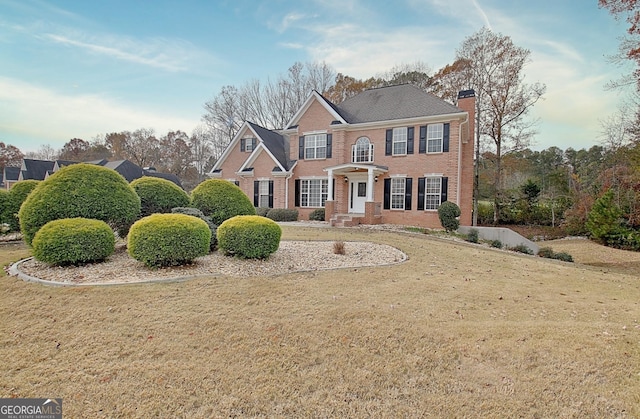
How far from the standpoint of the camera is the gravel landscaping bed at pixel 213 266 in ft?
19.2

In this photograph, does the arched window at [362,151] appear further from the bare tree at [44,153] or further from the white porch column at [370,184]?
the bare tree at [44,153]

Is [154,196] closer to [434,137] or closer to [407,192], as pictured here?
[407,192]

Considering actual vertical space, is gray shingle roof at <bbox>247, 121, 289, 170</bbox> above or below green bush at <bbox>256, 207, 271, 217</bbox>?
above

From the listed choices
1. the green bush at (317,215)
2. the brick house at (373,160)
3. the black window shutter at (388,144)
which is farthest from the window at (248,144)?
the black window shutter at (388,144)

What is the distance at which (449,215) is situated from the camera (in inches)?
595

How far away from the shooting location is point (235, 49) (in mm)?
12984

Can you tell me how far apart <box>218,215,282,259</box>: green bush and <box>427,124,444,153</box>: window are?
40.1 ft

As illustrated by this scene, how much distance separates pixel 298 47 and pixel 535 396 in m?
16.1

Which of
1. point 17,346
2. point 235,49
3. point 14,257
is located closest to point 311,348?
point 17,346

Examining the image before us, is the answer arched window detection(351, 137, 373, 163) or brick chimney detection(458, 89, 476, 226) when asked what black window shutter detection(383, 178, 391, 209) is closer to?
arched window detection(351, 137, 373, 163)

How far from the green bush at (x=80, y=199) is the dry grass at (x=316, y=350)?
173 centimetres

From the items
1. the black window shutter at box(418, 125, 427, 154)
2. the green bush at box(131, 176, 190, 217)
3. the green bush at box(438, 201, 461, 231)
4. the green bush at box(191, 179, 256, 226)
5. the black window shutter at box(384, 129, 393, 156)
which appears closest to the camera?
the green bush at box(131, 176, 190, 217)

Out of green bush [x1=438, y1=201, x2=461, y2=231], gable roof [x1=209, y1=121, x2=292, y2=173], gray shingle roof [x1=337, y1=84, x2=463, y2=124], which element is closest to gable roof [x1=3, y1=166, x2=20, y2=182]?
gable roof [x1=209, y1=121, x2=292, y2=173]

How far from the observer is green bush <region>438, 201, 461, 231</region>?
1511cm
